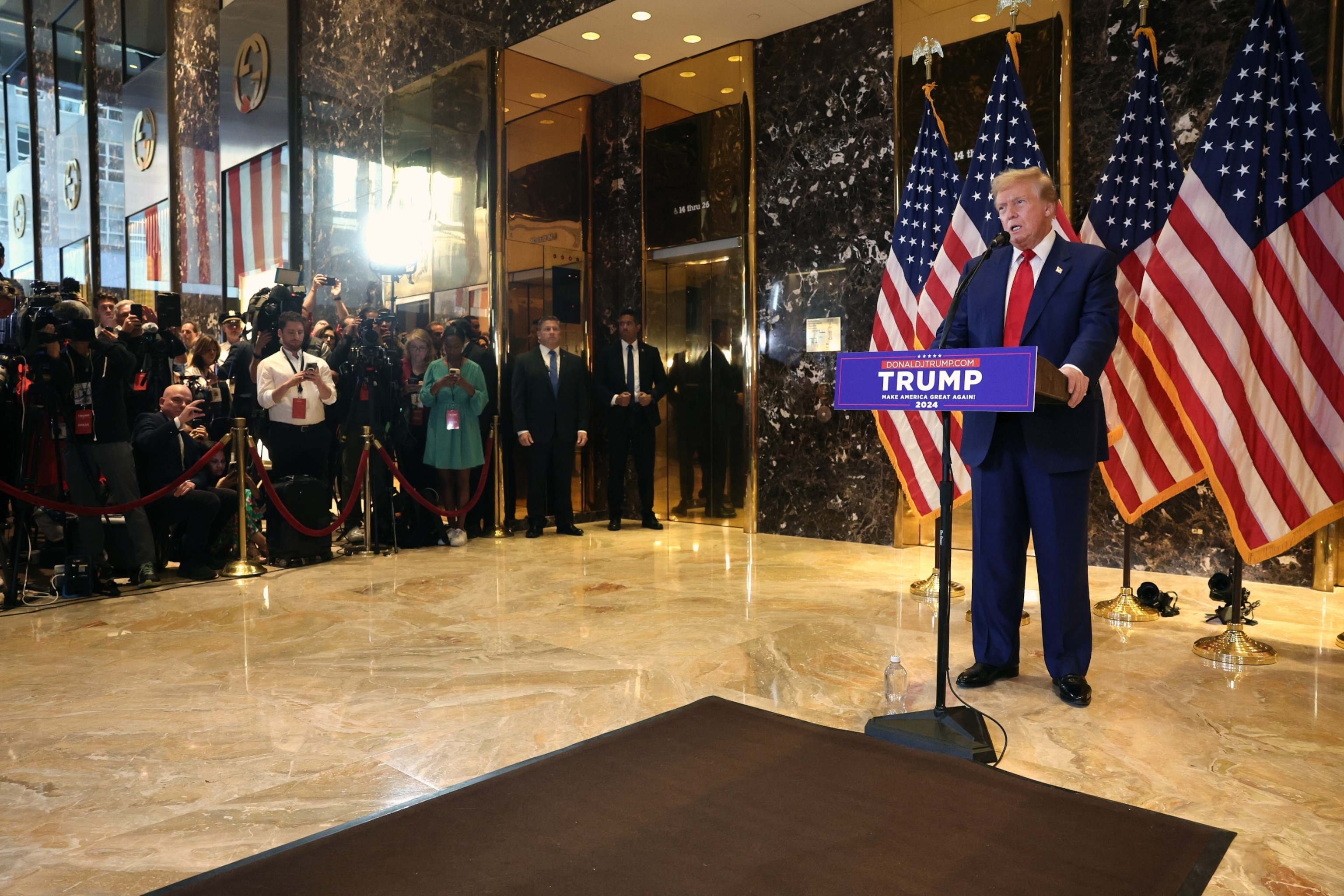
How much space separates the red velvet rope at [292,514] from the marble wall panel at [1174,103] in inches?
195

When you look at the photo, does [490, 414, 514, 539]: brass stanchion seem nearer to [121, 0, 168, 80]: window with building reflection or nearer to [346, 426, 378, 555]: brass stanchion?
[346, 426, 378, 555]: brass stanchion

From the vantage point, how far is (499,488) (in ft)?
25.5

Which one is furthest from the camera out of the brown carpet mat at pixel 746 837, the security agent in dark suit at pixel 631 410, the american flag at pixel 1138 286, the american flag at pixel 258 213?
the american flag at pixel 258 213

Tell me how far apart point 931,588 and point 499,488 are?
3.94 m

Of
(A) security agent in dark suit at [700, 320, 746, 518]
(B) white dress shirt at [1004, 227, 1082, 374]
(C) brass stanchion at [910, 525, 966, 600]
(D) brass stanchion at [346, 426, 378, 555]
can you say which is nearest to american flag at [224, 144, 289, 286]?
(D) brass stanchion at [346, 426, 378, 555]

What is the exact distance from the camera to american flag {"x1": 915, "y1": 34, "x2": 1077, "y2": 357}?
489 centimetres

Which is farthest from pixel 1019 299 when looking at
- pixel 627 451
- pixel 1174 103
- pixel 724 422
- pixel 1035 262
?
pixel 627 451

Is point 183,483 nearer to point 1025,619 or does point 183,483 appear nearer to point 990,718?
point 990,718

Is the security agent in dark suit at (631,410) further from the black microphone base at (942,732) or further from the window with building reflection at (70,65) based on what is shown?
the window with building reflection at (70,65)

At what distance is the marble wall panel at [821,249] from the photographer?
6.94 meters

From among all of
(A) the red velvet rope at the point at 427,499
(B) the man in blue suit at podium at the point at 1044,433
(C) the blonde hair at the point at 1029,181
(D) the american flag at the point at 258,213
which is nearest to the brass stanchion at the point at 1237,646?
(B) the man in blue suit at podium at the point at 1044,433

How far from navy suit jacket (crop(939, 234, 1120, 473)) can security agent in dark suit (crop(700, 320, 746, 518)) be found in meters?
4.47

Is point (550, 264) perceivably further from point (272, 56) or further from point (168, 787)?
point (168, 787)

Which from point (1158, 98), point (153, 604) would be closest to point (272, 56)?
point (153, 604)
